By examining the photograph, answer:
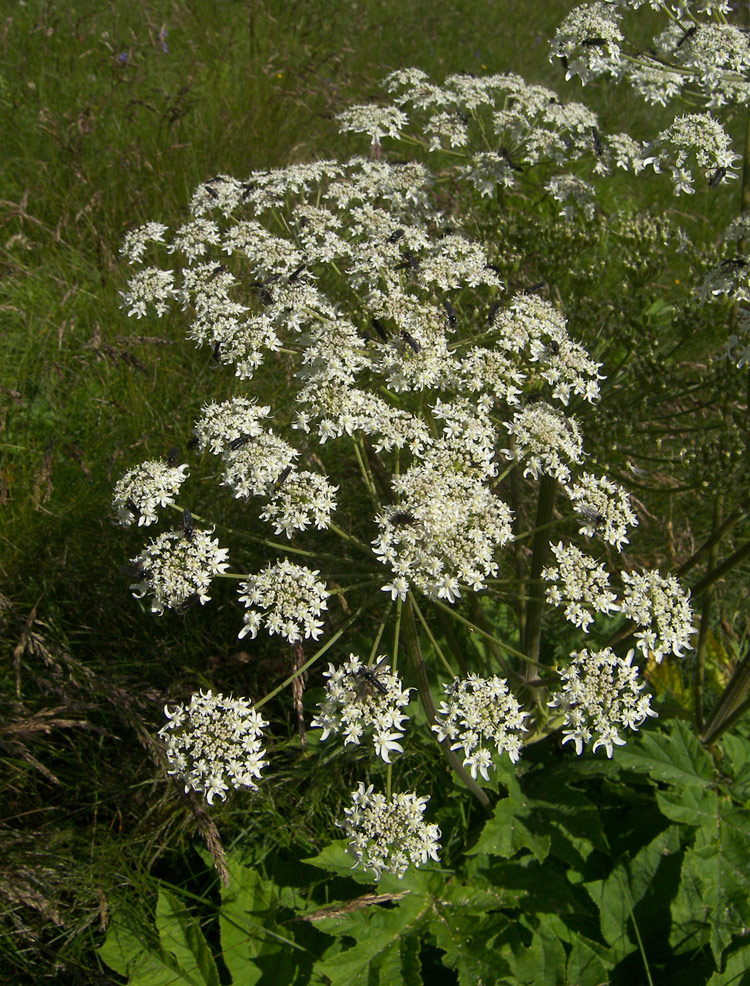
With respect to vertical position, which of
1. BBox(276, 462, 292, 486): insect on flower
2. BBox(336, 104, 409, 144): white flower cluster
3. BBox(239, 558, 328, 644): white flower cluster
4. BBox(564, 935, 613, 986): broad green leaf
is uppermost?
BBox(336, 104, 409, 144): white flower cluster

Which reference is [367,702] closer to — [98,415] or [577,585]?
[577,585]

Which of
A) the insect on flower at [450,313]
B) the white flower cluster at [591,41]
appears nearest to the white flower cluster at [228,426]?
the insect on flower at [450,313]

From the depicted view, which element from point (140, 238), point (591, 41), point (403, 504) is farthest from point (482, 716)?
point (591, 41)

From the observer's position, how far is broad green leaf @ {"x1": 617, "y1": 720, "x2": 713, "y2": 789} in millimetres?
3965

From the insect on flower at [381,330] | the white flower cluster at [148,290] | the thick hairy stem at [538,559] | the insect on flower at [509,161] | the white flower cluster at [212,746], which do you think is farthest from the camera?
the insect on flower at [509,161]

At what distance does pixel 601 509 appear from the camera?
12.7 ft

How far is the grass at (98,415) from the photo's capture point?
400 cm

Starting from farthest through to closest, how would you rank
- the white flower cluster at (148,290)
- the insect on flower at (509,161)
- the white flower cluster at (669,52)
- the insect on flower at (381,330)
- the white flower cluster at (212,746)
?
the insect on flower at (509,161) → the white flower cluster at (669,52) → the white flower cluster at (148,290) → the insect on flower at (381,330) → the white flower cluster at (212,746)

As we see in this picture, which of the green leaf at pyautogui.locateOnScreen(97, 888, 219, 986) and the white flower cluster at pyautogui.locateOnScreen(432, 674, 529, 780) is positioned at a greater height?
the white flower cluster at pyautogui.locateOnScreen(432, 674, 529, 780)

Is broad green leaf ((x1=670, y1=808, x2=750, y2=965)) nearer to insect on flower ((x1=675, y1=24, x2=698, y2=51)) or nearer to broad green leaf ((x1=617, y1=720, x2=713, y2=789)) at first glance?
broad green leaf ((x1=617, y1=720, x2=713, y2=789))

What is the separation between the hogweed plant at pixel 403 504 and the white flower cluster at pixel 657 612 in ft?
0.04

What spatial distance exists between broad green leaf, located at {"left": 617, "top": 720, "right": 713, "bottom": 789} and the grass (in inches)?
69.7

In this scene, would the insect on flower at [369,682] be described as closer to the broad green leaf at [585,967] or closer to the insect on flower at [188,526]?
the insect on flower at [188,526]

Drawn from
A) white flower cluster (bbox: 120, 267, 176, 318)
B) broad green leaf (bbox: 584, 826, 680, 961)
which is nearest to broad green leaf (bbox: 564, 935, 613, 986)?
broad green leaf (bbox: 584, 826, 680, 961)
